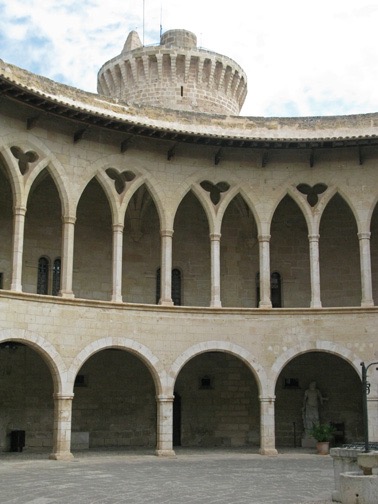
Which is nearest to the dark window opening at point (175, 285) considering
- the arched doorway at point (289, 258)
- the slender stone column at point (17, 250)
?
the arched doorway at point (289, 258)

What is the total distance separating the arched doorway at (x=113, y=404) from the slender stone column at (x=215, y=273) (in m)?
3.64

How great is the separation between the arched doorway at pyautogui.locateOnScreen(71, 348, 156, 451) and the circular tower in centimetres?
1193

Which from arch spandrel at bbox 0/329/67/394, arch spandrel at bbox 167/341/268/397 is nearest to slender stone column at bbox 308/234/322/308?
arch spandrel at bbox 167/341/268/397

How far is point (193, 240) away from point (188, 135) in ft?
16.5

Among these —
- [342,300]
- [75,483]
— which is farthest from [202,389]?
[75,483]

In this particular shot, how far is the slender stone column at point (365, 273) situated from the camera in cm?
2206

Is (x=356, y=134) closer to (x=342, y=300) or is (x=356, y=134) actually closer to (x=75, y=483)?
(x=342, y=300)

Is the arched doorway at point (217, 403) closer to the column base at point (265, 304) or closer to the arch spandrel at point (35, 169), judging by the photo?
the column base at point (265, 304)

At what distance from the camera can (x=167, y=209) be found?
22359mm

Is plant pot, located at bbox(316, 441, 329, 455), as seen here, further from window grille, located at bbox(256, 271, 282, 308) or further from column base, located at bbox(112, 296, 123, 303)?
column base, located at bbox(112, 296, 123, 303)

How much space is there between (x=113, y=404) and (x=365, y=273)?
8545mm

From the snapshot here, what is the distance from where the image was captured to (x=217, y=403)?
Answer: 24812mm

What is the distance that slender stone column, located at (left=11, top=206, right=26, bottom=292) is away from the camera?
19.3 m

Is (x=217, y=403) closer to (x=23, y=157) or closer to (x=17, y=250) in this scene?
(x=17, y=250)
